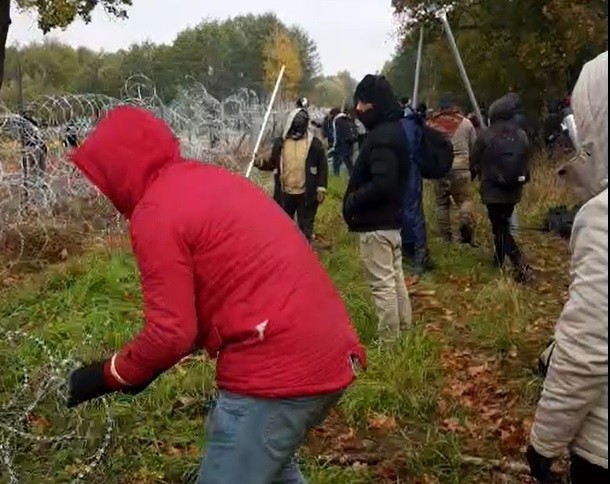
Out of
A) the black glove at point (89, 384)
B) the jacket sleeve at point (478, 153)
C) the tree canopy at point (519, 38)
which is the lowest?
the black glove at point (89, 384)

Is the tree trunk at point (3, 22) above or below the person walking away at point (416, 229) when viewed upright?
above

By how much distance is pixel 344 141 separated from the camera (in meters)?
18.7

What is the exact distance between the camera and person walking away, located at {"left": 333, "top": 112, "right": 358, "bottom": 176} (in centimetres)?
1841

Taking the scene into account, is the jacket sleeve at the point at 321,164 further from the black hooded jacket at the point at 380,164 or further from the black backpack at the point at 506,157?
the black hooded jacket at the point at 380,164

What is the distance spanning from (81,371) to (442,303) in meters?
4.94

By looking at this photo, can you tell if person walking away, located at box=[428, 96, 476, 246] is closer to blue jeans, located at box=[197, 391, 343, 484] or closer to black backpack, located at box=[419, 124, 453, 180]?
black backpack, located at box=[419, 124, 453, 180]

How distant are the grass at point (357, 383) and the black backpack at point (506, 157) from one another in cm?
82

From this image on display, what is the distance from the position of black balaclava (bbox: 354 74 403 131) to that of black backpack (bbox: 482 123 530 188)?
2.27m

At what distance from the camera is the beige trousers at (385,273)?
5.74 m

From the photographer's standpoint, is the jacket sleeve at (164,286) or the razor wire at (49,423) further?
the razor wire at (49,423)

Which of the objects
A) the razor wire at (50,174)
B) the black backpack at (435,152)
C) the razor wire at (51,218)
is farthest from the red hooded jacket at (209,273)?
the black backpack at (435,152)

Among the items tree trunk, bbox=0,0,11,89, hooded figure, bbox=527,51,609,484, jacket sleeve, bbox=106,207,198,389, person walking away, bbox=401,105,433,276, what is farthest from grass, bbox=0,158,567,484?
tree trunk, bbox=0,0,11,89

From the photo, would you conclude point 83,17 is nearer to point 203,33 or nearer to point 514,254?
point 514,254

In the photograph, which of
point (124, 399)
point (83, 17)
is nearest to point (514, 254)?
point (124, 399)
